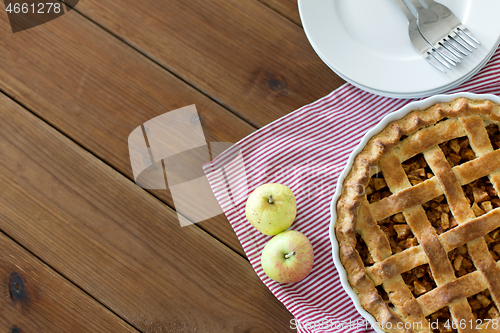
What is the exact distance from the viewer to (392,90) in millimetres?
1201

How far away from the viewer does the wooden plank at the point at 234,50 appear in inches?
52.6

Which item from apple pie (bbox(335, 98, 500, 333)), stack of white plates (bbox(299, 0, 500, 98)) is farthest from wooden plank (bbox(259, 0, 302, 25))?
apple pie (bbox(335, 98, 500, 333))

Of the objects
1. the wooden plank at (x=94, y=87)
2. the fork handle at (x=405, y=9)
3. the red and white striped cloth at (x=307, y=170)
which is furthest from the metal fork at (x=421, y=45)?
the wooden plank at (x=94, y=87)

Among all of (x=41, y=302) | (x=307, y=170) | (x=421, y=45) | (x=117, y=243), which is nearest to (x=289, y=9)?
(x=421, y=45)

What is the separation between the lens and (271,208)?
1191 mm

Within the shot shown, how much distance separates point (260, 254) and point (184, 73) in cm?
64

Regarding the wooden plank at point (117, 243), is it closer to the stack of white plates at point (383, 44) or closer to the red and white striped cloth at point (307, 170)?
the red and white striped cloth at point (307, 170)

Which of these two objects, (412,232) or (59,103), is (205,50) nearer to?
(59,103)

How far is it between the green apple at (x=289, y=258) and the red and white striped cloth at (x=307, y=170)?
0.25 feet

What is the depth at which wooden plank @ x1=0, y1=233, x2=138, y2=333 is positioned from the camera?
1.31 m

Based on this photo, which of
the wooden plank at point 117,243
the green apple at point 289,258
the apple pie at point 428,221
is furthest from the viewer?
the wooden plank at point 117,243

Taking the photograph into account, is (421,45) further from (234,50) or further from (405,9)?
(234,50)

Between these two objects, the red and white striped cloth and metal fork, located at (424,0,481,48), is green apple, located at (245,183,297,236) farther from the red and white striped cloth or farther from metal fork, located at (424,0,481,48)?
metal fork, located at (424,0,481,48)

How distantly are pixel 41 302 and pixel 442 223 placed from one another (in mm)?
1242
